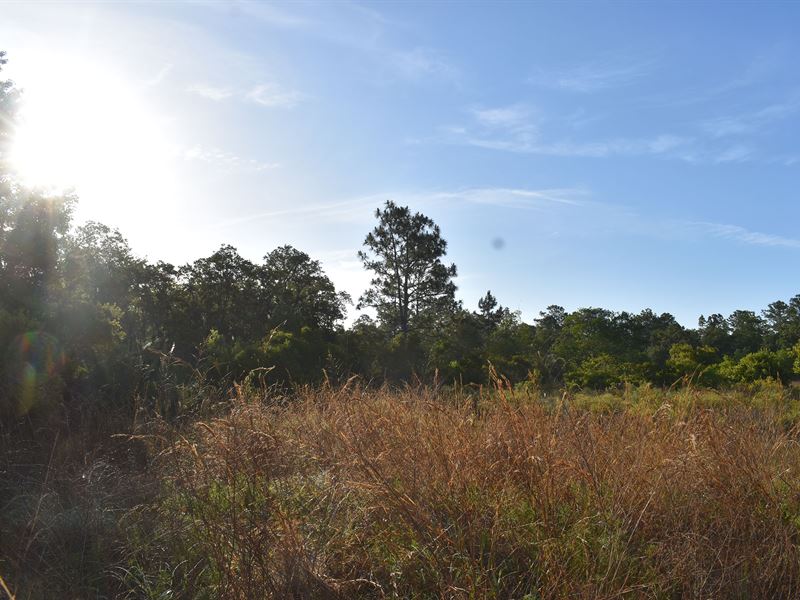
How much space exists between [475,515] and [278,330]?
39.9 ft

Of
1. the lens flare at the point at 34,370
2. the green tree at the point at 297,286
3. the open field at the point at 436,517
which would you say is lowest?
the open field at the point at 436,517

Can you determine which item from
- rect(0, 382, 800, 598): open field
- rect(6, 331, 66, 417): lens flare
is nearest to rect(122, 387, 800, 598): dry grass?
rect(0, 382, 800, 598): open field

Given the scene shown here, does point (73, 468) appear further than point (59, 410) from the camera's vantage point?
No

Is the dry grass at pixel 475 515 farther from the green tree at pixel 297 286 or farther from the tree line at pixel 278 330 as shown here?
the green tree at pixel 297 286

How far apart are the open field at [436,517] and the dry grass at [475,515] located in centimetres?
1

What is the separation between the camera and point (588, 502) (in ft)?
10.5

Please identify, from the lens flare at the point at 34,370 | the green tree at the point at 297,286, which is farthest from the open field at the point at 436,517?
the green tree at the point at 297,286

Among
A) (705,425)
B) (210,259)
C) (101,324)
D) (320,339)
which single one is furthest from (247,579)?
(210,259)

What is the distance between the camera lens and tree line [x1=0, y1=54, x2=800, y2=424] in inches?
305

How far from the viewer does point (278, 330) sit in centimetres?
1457

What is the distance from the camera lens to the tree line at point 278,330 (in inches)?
305

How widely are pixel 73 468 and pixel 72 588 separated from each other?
5.98 ft

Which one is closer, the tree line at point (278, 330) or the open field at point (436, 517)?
the open field at point (436, 517)

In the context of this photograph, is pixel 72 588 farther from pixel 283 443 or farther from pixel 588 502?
pixel 588 502
